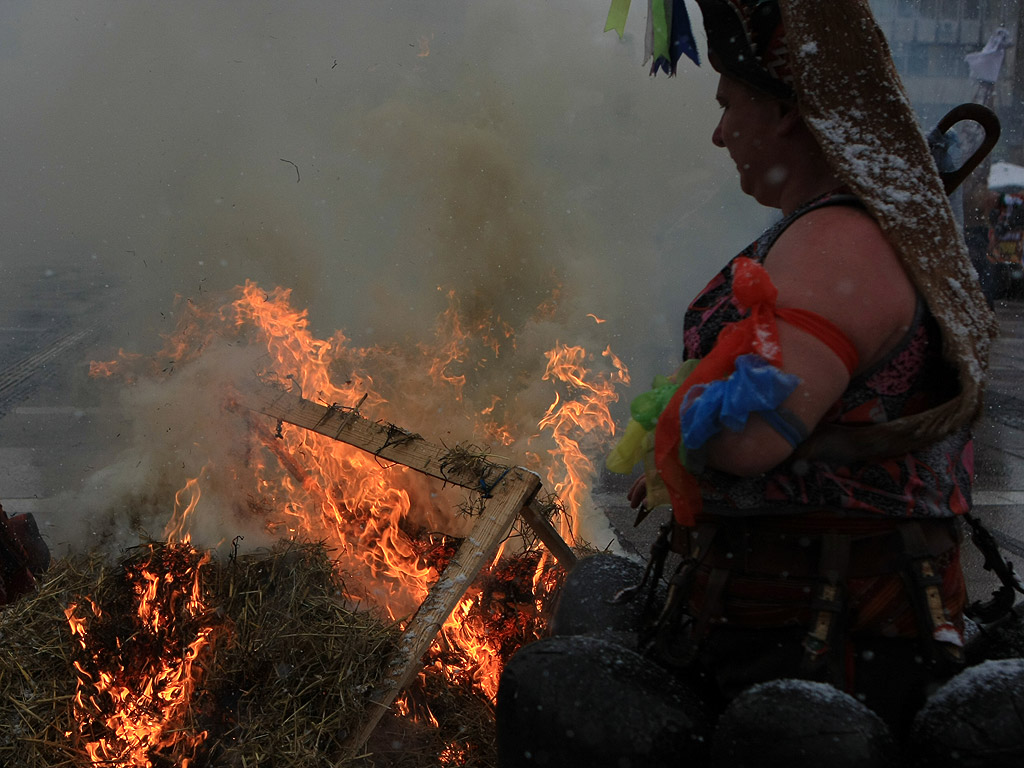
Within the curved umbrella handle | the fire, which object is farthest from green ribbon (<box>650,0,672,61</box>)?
the fire

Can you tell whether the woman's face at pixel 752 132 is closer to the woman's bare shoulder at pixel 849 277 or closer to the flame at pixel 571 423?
the woman's bare shoulder at pixel 849 277

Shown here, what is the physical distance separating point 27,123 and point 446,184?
3278 millimetres

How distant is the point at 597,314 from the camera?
6617mm

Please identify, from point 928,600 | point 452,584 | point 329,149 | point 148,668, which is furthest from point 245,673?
point 329,149

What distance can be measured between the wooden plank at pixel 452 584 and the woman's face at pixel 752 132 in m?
1.46

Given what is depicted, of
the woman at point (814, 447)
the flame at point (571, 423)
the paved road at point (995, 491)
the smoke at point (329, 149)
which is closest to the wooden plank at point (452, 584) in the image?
the woman at point (814, 447)

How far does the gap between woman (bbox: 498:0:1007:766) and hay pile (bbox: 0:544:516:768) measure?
1.18 m

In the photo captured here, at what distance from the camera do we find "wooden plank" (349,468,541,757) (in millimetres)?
2436

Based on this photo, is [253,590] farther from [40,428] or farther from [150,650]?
[40,428]

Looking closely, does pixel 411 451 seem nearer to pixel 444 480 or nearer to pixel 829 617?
pixel 444 480

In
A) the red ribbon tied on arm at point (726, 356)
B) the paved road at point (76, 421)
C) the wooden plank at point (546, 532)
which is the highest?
the red ribbon tied on arm at point (726, 356)

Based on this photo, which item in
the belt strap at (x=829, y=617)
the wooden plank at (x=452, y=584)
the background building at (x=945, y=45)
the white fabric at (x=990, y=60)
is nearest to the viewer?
the belt strap at (x=829, y=617)

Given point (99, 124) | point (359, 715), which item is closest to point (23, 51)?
point (99, 124)

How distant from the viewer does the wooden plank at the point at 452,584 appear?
2436mm
